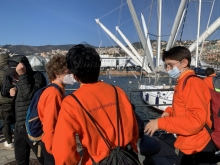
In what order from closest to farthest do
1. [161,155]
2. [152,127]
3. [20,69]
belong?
[152,127] → [20,69] → [161,155]

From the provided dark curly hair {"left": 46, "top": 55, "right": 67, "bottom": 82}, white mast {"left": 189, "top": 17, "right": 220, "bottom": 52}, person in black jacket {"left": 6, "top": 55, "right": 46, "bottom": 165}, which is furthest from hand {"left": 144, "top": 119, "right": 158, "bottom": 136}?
white mast {"left": 189, "top": 17, "right": 220, "bottom": 52}

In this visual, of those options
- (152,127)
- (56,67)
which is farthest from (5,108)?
(152,127)

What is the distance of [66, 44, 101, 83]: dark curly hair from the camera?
1636mm

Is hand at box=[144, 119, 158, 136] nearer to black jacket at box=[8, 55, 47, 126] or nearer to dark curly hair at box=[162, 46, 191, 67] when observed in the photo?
dark curly hair at box=[162, 46, 191, 67]

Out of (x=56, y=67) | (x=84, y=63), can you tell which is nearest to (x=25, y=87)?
(x=56, y=67)

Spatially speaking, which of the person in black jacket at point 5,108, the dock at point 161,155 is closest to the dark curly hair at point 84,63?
the dock at point 161,155

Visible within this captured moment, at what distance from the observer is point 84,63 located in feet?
5.36

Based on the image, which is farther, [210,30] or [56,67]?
[210,30]

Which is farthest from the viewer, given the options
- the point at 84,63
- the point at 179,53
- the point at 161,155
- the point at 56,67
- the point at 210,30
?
the point at 210,30

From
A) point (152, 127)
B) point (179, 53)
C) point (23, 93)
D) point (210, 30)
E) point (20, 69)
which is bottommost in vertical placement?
point (152, 127)

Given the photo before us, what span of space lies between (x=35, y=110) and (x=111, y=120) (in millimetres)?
1246

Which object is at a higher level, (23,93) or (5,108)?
(23,93)

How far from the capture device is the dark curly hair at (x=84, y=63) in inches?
64.4

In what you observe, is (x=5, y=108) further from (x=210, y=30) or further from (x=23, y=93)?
(x=210, y=30)
